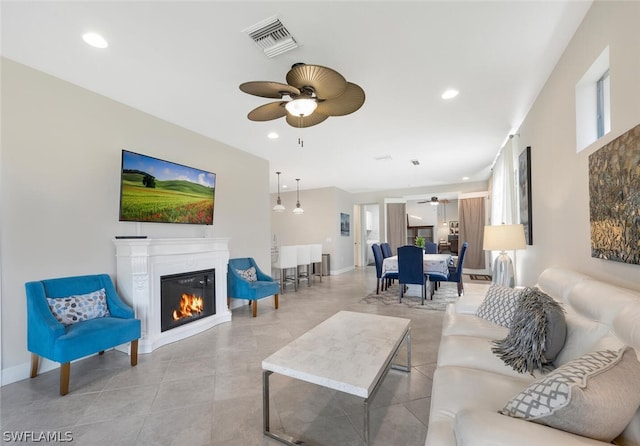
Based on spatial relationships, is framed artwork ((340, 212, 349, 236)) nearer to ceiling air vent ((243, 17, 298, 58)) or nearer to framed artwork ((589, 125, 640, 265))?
ceiling air vent ((243, 17, 298, 58))

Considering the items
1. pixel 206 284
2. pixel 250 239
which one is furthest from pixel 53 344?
pixel 250 239

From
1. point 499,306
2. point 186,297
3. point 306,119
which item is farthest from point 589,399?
point 186,297

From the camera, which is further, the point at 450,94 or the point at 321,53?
the point at 450,94

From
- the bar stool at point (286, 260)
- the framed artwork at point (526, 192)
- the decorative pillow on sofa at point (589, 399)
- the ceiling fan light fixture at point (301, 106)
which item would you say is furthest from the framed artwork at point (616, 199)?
the bar stool at point (286, 260)

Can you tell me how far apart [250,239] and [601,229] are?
4470 millimetres

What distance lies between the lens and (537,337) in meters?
1.58

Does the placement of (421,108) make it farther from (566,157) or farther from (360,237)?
(360,237)

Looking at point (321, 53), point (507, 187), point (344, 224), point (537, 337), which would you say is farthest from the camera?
point (344, 224)

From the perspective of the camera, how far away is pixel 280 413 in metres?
1.91

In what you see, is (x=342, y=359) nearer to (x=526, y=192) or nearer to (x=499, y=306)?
(x=499, y=306)

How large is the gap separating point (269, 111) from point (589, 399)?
244 centimetres

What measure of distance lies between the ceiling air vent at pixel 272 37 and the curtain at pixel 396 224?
7.55m

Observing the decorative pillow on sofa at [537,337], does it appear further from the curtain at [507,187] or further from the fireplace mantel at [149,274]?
the fireplace mantel at [149,274]

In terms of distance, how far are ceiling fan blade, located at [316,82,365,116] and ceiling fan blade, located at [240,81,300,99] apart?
0.29m
